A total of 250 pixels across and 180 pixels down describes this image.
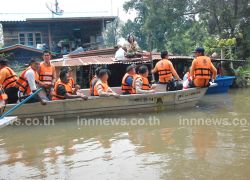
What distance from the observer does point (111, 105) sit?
29.6 feet

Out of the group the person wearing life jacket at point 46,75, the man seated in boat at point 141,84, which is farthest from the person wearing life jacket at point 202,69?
the person wearing life jacket at point 46,75

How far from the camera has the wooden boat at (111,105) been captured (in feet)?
27.9

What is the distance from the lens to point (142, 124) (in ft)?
26.8

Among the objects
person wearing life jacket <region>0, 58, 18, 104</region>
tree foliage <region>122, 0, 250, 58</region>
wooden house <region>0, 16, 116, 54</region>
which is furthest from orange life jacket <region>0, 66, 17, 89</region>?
wooden house <region>0, 16, 116, 54</region>

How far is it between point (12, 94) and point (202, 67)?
16.1 ft

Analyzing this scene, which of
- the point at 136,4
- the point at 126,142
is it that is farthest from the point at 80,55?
the point at 136,4

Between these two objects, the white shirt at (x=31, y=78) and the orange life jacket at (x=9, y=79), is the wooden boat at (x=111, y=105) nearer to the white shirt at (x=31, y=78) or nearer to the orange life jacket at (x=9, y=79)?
the white shirt at (x=31, y=78)

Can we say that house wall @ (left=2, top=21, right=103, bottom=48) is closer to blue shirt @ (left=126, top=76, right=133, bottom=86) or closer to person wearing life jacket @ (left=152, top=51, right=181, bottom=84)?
person wearing life jacket @ (left=152, top=51, right=181, bottom=84)

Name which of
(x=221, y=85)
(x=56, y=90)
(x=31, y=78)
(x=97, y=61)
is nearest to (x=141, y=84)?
(x=56, y=90)

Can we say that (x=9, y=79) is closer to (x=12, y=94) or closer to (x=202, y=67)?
(x=12, y=94)

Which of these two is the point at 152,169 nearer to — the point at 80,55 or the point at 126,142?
the point at 126,142

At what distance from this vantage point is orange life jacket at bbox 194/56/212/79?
9.31 meters

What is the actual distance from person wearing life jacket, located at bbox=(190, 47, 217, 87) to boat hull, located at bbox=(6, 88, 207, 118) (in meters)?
0.35

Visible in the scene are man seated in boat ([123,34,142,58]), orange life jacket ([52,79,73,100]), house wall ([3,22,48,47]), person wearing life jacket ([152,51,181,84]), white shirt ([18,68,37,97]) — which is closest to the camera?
white shirt ([18,68,37,97])
